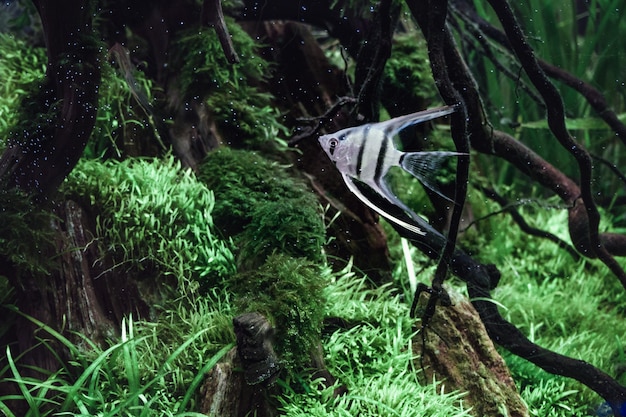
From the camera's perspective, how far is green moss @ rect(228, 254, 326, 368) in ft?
7.17

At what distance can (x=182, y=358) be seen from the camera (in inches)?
91.0

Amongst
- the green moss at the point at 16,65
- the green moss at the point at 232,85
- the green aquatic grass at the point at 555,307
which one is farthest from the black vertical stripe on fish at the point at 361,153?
the green moss at the point at 16,65

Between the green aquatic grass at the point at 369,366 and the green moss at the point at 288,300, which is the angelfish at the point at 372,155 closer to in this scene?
the green moss at the point at 288,300

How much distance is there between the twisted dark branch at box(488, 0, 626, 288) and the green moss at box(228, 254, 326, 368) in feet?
4.20

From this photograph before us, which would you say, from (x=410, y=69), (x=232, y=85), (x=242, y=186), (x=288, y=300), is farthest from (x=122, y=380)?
(x=410, y=69)

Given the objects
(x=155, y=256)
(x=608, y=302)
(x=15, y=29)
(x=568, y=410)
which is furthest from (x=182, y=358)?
(x=608, y=302)

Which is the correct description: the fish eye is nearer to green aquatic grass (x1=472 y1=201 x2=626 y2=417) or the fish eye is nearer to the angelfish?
the angelfish

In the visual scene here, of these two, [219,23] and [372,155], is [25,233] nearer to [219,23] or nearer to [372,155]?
[219,23]

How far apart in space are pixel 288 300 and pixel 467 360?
37.4 inches

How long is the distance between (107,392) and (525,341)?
1921 mm

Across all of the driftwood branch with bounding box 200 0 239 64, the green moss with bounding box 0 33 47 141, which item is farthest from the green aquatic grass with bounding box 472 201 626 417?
the green moss with bounding box 0 33 47 141

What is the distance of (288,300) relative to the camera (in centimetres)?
224

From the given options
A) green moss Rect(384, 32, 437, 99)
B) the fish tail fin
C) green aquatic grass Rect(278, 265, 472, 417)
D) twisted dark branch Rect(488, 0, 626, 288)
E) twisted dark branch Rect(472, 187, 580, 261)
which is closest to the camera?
the fish tail fin

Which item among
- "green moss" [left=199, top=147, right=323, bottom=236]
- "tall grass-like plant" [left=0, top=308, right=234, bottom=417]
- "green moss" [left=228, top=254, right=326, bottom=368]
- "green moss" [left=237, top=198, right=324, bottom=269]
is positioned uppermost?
"green moss" [left=199, top=147, right=323, bottom=236]
